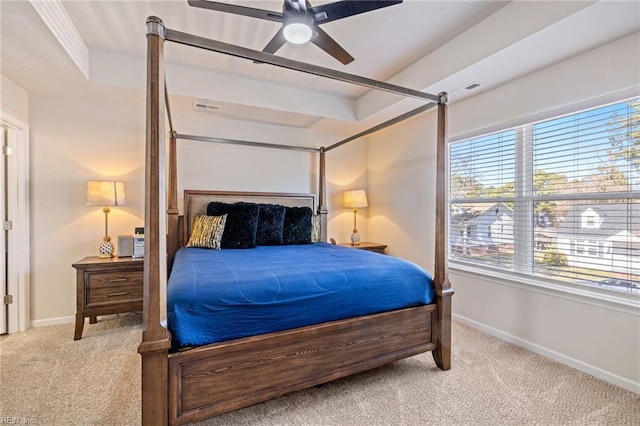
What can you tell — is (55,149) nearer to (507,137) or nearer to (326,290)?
(326,290)

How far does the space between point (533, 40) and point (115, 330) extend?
4.30 m

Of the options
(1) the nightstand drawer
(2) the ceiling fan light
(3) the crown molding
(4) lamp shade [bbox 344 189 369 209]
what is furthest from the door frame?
(4) lamp shade [bbox 344 189 369 209]

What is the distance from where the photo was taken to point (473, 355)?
8.16ft

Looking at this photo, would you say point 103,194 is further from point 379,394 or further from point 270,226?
point 379,394

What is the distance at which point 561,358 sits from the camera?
2.37m

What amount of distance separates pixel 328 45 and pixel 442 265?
176cm

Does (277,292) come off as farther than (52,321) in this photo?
Result: No

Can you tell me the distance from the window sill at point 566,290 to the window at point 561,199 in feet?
0.20

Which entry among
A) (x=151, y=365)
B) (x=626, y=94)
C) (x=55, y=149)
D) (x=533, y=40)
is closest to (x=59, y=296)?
(x=55, y=149)

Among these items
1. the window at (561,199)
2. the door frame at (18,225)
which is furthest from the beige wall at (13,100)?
the window at (561,199)

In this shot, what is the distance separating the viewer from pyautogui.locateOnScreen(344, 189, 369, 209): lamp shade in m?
4.31

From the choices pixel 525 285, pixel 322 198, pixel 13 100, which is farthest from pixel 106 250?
pixel 525 285

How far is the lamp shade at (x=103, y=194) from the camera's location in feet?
9.74

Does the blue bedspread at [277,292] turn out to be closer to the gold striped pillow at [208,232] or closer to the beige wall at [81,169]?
the gold striped pillow at [208,232]
